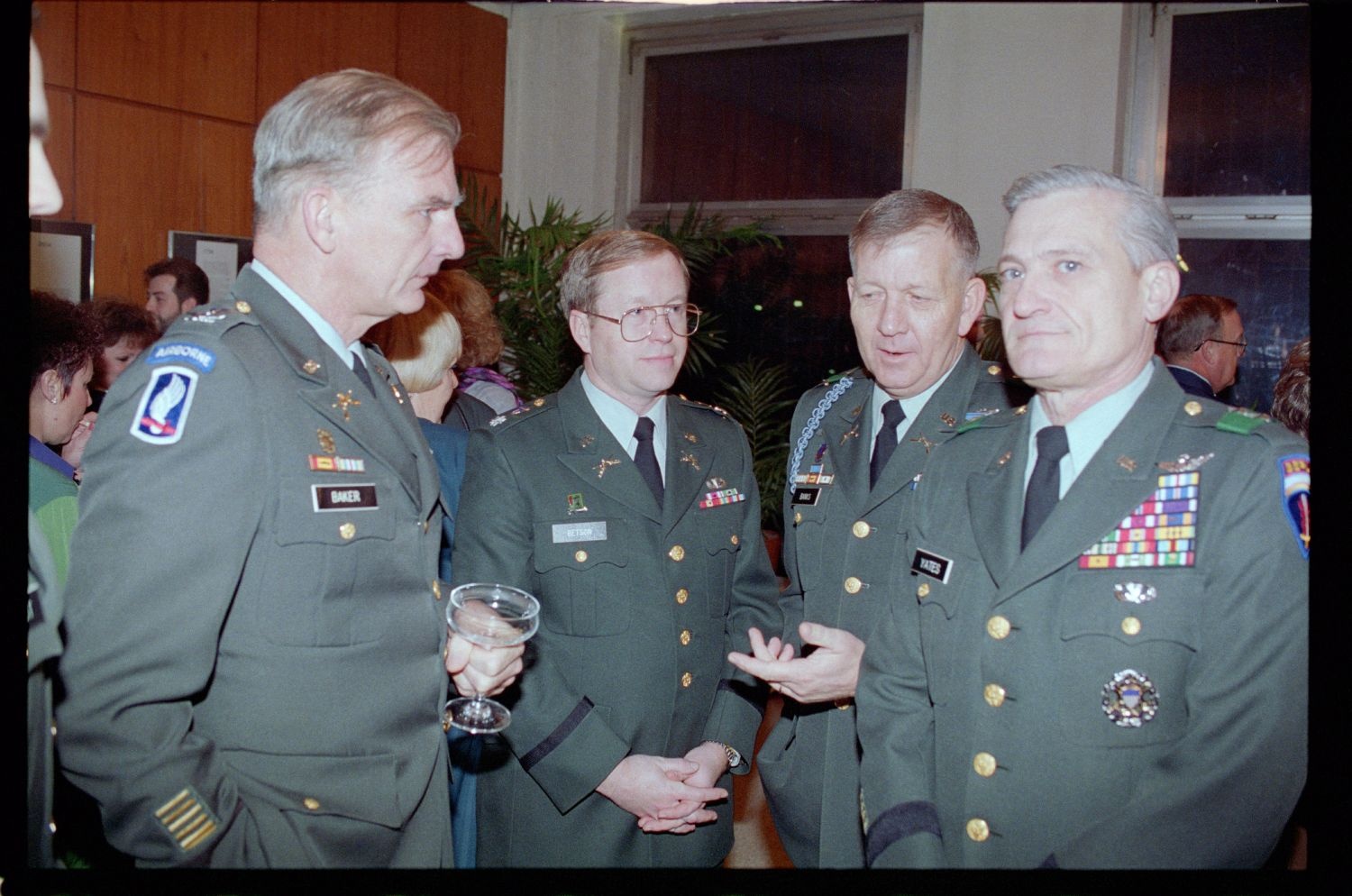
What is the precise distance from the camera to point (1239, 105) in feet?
17.0

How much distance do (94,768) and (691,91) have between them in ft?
19.3

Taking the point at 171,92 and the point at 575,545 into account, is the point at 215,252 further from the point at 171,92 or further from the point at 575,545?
the point at 575,545

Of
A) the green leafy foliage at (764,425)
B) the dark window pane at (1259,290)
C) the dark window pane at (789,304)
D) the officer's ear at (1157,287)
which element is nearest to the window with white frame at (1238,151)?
the dark window pane at (1259,290)

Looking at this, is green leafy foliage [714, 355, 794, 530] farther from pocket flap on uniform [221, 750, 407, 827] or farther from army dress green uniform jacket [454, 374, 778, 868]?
pocket flap on uniform [221, 750, 407, 827]

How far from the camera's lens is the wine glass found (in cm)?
156

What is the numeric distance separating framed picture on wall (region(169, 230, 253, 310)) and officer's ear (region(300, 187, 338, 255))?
3515 mm

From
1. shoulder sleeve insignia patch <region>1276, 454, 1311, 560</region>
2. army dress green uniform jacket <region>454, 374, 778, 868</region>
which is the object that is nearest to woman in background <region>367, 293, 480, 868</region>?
army dress green uniform jacket <region>454, 374, 778, 868</region>

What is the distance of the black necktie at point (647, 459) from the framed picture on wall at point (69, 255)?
3189 millimetres

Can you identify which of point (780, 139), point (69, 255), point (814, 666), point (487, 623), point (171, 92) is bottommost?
point (814, 666)

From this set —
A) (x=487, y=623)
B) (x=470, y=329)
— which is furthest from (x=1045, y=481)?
(x=470, y=329)

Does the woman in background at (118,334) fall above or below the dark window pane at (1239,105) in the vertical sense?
below

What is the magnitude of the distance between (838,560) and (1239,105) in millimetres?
4384

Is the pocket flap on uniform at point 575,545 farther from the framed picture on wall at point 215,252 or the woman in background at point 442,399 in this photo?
the framed picture on wall at point 215,252

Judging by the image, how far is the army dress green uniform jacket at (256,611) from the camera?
1361 millimetres
